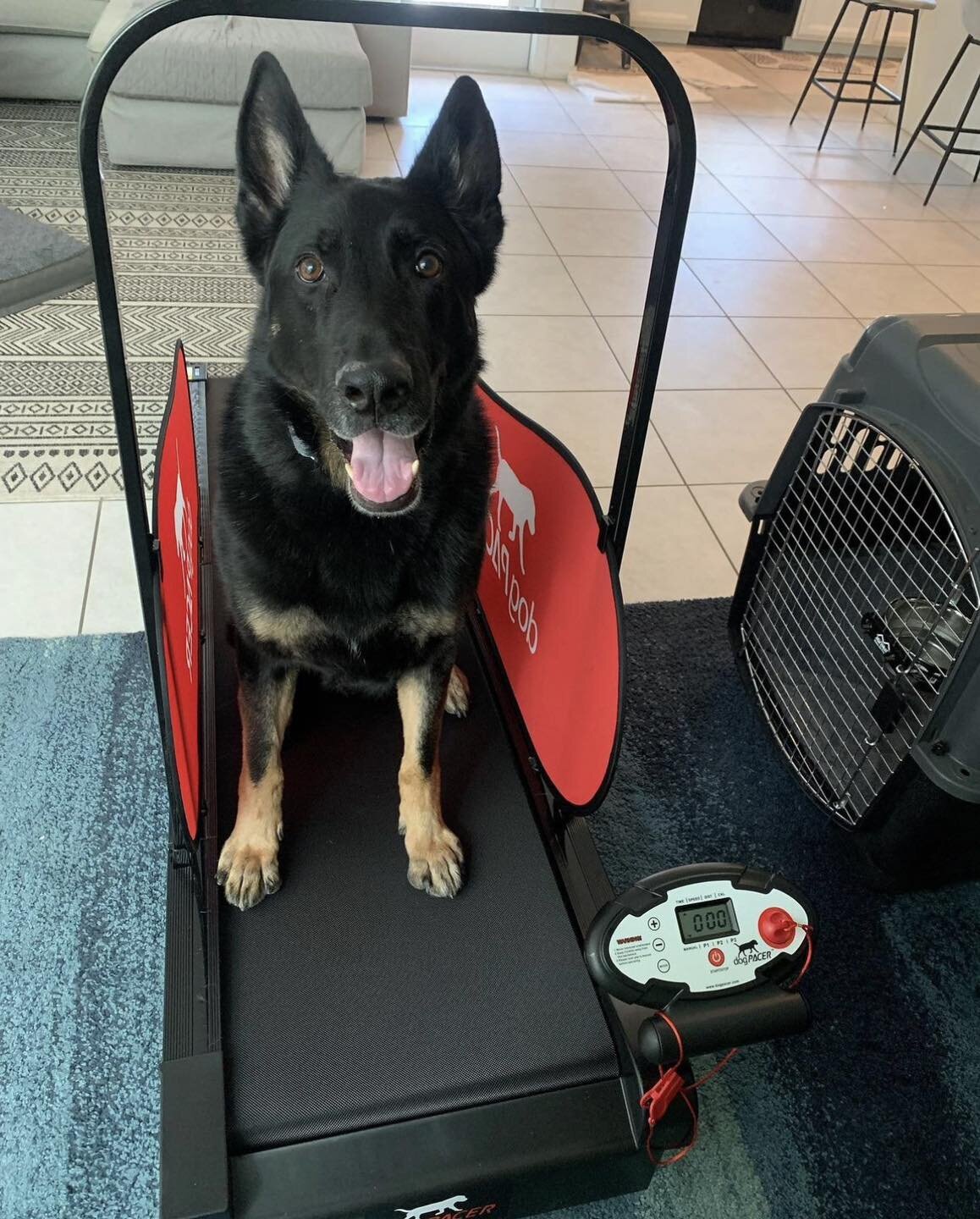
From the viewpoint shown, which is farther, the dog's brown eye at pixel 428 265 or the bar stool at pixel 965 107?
the bar stool at pixel 965 107

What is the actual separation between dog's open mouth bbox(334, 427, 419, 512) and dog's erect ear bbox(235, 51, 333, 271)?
0.92 feet

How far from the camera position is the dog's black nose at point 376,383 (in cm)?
96

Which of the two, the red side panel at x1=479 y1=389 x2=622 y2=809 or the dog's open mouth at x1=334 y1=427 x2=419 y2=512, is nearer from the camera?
the dog's open mouth at x1=334 y1=427 x2=419 y2=512

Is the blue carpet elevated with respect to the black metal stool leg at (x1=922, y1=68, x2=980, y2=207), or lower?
lower

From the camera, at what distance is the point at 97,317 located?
2.83 metres

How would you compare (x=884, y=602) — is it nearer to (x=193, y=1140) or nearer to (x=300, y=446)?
(x=300, y=446)

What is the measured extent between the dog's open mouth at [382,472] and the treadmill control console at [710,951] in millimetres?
559

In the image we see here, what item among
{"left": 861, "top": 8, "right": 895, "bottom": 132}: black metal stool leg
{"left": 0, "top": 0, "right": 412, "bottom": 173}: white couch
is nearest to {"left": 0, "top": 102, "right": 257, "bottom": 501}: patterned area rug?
{"left": 0, "top": 0, "right": 412, "bottom": 173}: white couch

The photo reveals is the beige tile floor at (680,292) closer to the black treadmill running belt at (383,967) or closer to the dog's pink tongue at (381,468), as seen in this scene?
the black treadmill running belt at (383,967)

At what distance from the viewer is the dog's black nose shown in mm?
962

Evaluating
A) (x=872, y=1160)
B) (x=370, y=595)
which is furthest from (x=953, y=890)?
(x=370, y=595)

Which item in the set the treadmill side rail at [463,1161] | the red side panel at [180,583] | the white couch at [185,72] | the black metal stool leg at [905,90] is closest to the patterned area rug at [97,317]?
the white couch at [185,72]

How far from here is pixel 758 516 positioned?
170 cm

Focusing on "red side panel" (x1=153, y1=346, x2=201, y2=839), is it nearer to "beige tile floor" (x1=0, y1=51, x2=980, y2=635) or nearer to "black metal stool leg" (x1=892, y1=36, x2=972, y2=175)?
"beige tile floor" (x1=0, y1=51, x2=980, y2=635)
